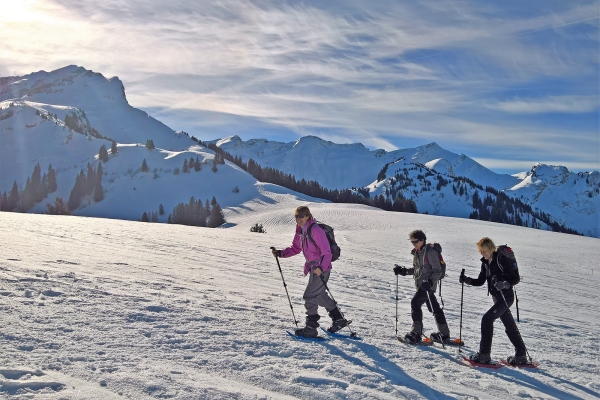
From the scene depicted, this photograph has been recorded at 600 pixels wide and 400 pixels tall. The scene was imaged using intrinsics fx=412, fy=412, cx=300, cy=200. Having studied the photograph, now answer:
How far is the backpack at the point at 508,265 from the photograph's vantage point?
6.95 metres

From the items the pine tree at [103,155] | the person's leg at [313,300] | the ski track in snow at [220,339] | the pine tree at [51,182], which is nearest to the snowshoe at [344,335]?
the ski track in snow at [220,339]

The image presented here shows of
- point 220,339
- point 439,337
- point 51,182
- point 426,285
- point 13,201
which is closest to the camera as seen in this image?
point 220,339

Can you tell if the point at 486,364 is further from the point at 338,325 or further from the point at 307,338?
the point at 307,338

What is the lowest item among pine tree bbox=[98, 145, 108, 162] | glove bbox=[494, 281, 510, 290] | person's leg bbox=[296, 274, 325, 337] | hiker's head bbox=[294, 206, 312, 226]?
person's leg bbox=[296, 274, 325, 337]

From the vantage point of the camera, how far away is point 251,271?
45.1 feet

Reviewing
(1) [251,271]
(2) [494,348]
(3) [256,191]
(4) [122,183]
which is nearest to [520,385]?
(2) [494,348]

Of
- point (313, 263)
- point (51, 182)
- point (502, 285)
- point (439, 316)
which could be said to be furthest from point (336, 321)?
point (51, 182)

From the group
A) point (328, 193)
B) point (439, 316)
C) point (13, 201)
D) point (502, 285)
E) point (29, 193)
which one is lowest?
point (13, 201)

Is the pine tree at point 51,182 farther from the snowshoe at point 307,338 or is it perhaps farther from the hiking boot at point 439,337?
the hiking boot at point 439,337

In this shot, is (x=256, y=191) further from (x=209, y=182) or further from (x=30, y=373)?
(x=30, y=373)

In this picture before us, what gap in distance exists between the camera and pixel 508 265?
7.00 m

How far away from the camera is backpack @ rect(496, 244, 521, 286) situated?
6.95m

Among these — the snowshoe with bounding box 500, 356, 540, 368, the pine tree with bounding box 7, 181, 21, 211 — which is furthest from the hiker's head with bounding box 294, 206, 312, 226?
the pine tree with bounding box 7, 181, 21, 211

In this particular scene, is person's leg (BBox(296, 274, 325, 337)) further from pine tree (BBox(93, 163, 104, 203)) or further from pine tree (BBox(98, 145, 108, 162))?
pine tree (BBox(98, 145, 108, 162))
